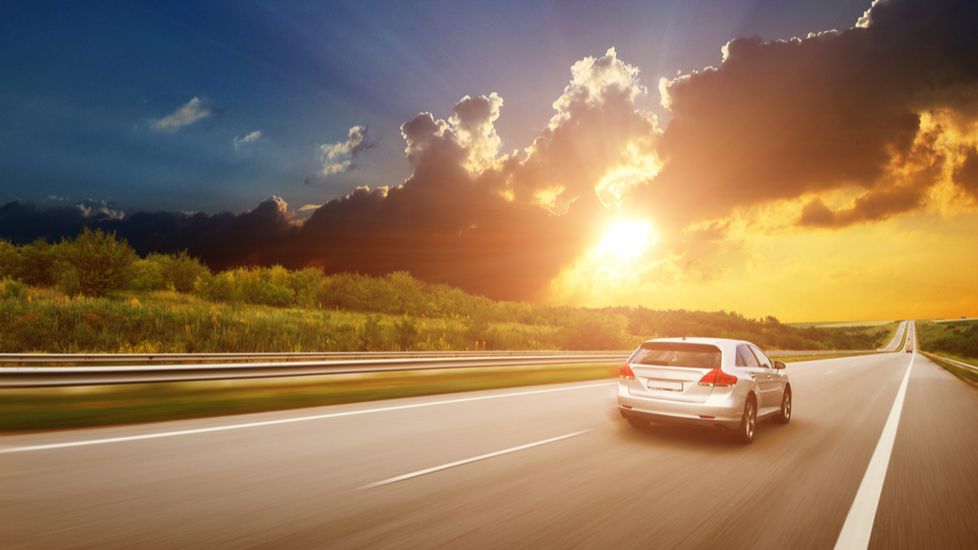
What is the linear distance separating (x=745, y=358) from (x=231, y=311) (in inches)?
1783

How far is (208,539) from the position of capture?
3951 millimetres

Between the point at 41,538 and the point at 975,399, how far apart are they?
22485 mm

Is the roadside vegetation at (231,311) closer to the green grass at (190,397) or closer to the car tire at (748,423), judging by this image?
the green grass at (190,397)

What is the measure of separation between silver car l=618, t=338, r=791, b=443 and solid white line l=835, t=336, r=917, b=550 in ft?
5.44

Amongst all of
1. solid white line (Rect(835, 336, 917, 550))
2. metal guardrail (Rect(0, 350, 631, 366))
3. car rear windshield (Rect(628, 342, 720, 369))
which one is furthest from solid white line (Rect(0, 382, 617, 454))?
metal guardrail (Rect(0, 350, 631, 366))

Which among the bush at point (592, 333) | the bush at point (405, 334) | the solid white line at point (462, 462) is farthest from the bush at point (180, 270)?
the solid white line at point (462, 462)

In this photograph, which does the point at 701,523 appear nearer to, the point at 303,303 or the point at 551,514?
the point at 551,514

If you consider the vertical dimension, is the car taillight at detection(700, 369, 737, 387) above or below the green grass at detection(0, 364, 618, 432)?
above

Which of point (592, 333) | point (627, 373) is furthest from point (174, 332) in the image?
point (627, 373)

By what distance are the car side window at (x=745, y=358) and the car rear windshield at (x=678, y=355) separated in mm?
565

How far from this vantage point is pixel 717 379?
8164 mm

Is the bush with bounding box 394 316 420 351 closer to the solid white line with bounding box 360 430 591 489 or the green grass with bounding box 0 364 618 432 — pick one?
the green grass with bounding box 0 364 618 432

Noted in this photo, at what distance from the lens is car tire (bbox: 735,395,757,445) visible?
827 centimetres

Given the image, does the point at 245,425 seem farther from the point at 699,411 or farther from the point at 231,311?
the point at 231,311
